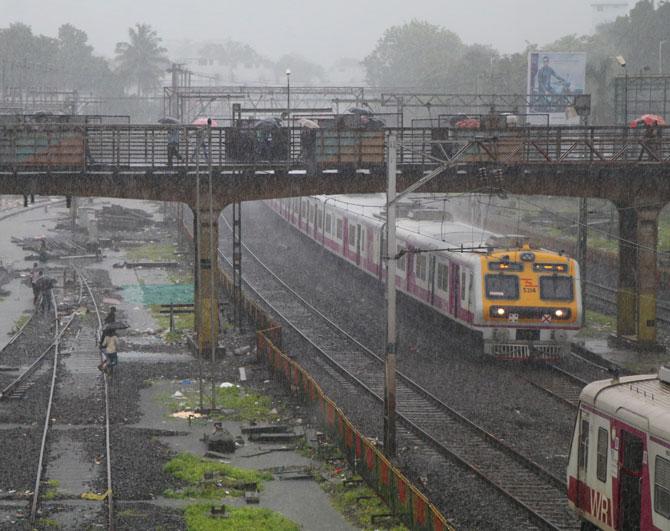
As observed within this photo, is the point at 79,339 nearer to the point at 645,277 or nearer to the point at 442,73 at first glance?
the point at 645,277

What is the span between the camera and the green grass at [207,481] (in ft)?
57.1

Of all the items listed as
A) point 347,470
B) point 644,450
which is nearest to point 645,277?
point 347,470

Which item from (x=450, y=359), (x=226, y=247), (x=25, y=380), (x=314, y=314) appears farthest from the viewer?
(x=226, y=247)

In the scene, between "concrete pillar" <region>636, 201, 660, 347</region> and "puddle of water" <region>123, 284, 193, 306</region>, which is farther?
"puddle of water" <region>123, 284, 193, 306</region>

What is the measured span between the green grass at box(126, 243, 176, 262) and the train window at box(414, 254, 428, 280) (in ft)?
67.9

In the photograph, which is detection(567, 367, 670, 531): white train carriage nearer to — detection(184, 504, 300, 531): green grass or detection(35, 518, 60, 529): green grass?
detection(184, 504, 300, 531): green grass

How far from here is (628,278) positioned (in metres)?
32.2

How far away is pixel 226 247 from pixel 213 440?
3616 centimetres

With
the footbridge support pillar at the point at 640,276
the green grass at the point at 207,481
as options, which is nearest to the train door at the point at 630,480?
the green grass at the point at 207,481

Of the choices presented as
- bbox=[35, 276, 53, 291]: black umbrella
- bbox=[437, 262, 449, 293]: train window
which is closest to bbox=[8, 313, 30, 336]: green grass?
bbox=[35, 276, 53, 291]: black umbrella

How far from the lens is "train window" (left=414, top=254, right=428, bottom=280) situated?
107 ft

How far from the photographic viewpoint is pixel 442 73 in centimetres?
10944

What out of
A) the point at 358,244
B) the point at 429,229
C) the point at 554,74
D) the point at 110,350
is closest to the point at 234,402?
the point at 110,350

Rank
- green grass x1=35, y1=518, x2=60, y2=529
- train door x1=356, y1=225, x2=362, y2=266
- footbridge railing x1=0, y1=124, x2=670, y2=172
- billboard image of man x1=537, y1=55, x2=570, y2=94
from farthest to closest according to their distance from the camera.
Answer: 1. billboard image of man x1=537, y1=55, x2=570, y2=94
2. train door x1=356, y1=225, x2=362, y2=266
3. footbridge railing x1=0, y1=124, x2=670, y2=172
4. green grass x1=35, y1=518, x2=60, y2=529
